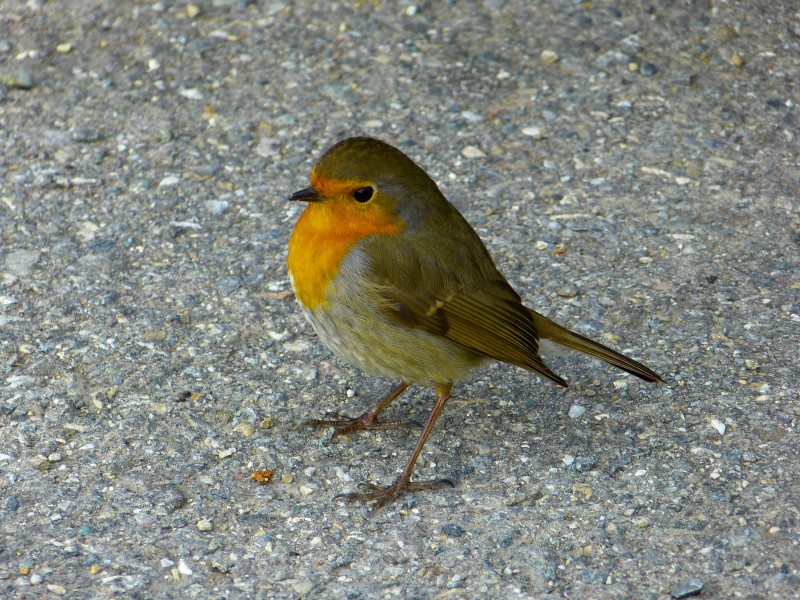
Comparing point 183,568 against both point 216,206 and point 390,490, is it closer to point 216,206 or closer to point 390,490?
point 390,490

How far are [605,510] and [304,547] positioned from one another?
0.98 m

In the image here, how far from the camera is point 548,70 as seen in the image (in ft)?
18.8

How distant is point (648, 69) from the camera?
5734 mm

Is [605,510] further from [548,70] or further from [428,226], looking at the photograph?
[548,70]

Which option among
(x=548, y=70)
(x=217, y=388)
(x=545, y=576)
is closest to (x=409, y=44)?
(x=548, y=70)

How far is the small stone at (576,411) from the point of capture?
393 centimetres

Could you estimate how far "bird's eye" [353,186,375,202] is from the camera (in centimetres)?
362

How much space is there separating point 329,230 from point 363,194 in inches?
6.6

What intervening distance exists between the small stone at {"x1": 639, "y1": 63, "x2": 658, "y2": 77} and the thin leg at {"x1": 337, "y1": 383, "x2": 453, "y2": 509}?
2687 millimetres

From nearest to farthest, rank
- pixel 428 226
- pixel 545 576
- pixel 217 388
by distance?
pixel 545 576, pixel 428 226, pixel 217 388

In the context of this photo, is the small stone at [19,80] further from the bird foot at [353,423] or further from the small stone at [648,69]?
the small stone at [648,69]

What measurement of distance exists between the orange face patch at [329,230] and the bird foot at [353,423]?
0.49 metres

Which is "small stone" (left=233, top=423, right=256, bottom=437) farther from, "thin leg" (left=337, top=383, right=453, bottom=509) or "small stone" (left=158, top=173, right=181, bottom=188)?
"small stone" (left=158, top=173, right=181, bottom=188)

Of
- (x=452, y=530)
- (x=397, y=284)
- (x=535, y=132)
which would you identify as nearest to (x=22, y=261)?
(x=397, y=284)
